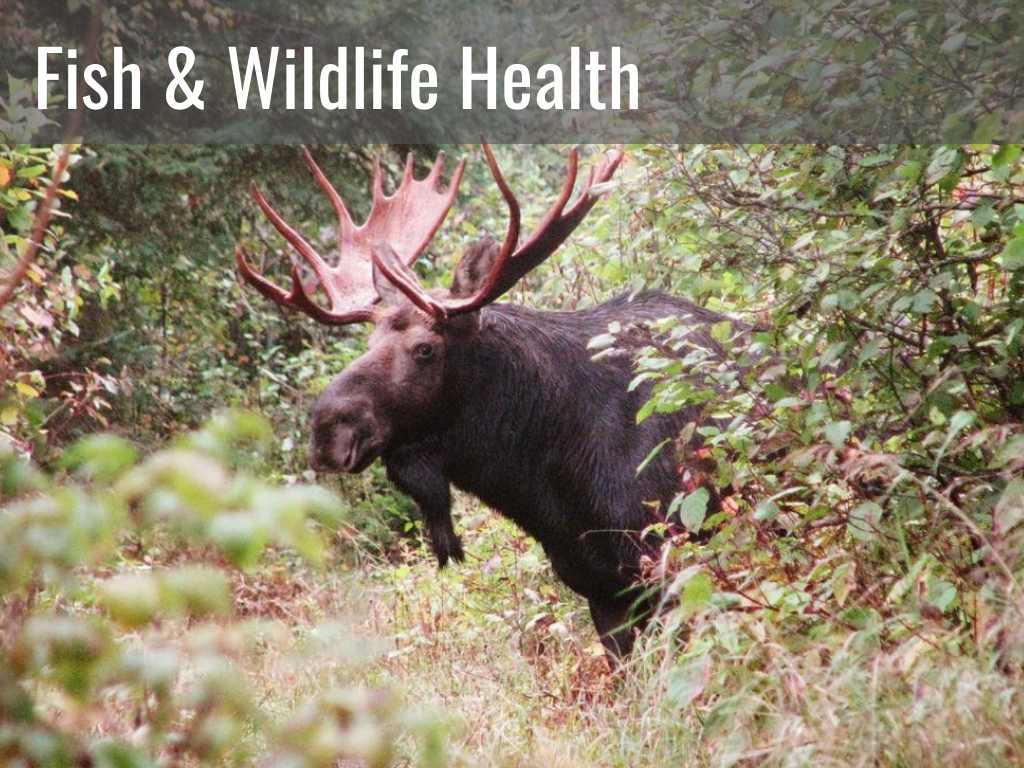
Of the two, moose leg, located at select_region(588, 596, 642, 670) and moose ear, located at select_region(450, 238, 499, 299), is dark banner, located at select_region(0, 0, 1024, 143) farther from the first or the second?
moose leg, located at select_region(588, 596, 642, 670)

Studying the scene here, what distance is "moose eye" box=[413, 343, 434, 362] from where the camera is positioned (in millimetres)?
6211

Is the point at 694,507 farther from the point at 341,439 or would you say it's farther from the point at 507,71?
the point at 507,71

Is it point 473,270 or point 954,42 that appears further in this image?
point 473,270

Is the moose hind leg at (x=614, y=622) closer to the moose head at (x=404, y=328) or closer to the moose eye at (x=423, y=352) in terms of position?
the moose head at (x=404, y=328)

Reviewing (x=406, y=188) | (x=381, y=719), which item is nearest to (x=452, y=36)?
(x=406, y=188)

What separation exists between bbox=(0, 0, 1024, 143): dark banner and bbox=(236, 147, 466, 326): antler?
33.0 inches

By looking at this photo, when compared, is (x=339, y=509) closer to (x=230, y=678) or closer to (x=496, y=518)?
(x=230, y=678)

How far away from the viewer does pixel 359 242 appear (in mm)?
7406

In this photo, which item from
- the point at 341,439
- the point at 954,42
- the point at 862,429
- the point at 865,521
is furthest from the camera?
the point at 341,439

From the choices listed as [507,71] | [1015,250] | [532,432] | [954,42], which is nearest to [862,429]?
[1015,250]

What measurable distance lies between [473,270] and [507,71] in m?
4.67

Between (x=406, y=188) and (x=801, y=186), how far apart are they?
3.38 meters

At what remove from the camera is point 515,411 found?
6371 millimetres

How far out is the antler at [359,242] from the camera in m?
6.68
